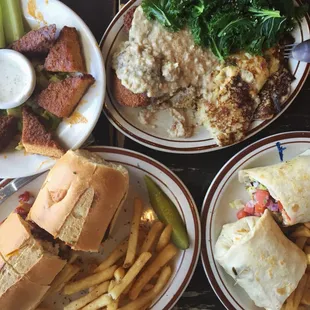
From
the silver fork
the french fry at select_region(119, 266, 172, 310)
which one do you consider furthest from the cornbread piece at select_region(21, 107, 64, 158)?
the silver fork

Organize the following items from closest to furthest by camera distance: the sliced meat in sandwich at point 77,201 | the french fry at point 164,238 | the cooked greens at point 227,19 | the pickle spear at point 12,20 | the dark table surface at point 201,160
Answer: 1. the sliced meat in sandwich at point 77,201
2. the cooked greens at point 227,19
3. the pickle spear at point 12,20
4. the french fry at point 164,238
5. the dark table surface at point 201,160

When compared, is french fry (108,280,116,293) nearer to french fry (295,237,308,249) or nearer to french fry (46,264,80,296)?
french fry (46,264,80,296)

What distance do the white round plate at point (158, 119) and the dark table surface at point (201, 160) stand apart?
0.20m

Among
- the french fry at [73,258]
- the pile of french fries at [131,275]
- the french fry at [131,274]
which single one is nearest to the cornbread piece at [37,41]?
the pile of french fries at [131,275]

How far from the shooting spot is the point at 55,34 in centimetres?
319

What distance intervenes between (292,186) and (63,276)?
1.74 meters

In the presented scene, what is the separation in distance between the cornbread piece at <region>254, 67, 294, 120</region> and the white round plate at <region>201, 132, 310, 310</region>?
7.5 inches

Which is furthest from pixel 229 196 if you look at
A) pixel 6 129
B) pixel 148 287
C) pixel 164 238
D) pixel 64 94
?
pixel 6 129

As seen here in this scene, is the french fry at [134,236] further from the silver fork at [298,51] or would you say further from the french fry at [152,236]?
the silver fork at [298,51]

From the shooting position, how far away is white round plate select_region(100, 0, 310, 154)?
3.27 meters

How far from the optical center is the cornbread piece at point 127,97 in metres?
3.24

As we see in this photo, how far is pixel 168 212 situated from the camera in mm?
3359

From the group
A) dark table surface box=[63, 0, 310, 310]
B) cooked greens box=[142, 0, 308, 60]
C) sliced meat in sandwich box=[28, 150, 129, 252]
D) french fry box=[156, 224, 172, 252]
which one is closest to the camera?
sliced meat in sandwich box=[28, 150, 129, 252]

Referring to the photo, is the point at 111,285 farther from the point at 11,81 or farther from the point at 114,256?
the point at 11,81
